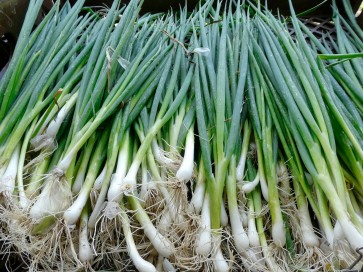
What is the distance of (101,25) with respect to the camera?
1484mm

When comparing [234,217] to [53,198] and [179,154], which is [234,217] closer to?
[179,154]

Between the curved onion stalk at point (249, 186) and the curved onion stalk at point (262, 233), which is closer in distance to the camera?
the curved onion stalk at point (262, 233)

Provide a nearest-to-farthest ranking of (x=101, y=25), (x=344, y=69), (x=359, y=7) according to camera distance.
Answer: (x=344, y=69) < (x=101, y=25) < (x=359, y=7)

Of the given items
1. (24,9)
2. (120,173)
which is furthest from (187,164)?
(24,9)

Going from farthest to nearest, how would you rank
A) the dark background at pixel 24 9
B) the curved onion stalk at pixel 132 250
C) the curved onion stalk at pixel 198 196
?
1. the dark background at pixel 24 9
2. the curved onion stalk at pixel 198 196
3. the curved onion stalk at pixel 132 250

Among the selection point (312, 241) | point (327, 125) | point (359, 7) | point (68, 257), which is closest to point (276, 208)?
point (312, 241)

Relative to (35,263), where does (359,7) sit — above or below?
above

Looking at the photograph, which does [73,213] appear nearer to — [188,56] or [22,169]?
[22,169]

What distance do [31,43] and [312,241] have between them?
105 cm

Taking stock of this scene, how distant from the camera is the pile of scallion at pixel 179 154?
3.27 ft

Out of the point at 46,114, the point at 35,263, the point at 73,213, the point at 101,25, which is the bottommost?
the point at 35,263

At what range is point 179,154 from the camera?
1.12 metres

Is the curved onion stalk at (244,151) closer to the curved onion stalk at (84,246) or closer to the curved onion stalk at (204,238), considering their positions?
the curved onion stalk at (204,238)

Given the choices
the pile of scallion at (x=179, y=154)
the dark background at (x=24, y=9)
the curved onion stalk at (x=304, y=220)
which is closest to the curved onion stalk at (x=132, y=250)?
the pile of scallion at (x=179, y=154)
